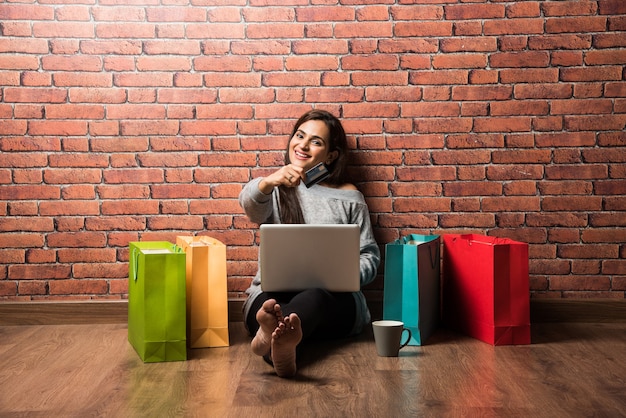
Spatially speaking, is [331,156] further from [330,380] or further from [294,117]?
[330,380]

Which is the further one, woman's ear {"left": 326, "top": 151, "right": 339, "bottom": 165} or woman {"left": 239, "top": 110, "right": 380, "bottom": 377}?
woman's ear {"left": 326, "top": 151, "right": 339, "bottom": 165}

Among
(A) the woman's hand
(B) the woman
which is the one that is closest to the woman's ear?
(B) the woman

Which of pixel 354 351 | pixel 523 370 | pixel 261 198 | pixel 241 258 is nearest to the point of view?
pixel 523 370

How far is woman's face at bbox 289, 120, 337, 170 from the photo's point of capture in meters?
3.14

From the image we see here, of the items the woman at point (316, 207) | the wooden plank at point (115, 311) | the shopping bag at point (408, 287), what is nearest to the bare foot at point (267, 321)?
the woman at point (316, 207)

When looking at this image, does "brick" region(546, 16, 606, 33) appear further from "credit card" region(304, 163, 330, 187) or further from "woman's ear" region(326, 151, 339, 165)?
"credit card" region(304, 163, 330, 187)

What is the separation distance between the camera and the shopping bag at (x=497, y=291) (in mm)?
2834

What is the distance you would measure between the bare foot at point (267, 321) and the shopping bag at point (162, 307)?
393 mm

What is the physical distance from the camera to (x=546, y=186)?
132 inches

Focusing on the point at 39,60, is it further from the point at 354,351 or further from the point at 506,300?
the point at 506,300

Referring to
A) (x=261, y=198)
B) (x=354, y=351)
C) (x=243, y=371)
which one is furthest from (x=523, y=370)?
(x=261, y=198)

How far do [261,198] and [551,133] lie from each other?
4.76ft

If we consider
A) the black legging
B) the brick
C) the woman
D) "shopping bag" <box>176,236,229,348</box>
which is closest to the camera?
the black legging

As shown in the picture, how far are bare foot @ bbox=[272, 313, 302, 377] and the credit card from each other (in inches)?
31.6
